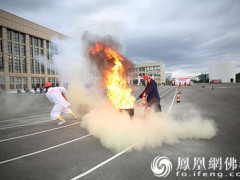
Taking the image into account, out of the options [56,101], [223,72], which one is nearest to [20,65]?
[56,101]

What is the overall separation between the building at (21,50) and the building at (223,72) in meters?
78.1

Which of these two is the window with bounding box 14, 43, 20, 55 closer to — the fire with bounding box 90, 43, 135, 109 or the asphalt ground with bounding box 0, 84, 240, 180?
the fire with bounding box 90, 43, 135, 109

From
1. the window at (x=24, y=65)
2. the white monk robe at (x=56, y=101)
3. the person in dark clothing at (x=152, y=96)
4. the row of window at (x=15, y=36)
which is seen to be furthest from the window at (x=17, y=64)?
the person in dark clothing at (x=152, y=96)

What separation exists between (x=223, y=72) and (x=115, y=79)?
91.6 meters

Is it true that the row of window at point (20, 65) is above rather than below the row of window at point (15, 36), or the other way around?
below

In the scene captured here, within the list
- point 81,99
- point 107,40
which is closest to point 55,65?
point 81,99

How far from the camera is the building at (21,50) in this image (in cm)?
3688

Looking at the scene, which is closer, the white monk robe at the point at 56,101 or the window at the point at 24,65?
the white monk robe at the point at 56,101

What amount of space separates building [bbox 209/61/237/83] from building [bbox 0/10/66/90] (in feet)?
256

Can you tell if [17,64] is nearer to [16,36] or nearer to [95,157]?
[16,36]

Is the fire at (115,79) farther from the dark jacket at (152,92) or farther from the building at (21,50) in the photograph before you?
the building at (21,50)

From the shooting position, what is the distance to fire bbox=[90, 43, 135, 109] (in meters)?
8.20

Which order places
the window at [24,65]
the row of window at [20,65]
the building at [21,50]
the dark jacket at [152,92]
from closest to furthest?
the dark jacket at [152,92]
the building at [21,50]
the row of window at [20,65]
the window at [24,65]

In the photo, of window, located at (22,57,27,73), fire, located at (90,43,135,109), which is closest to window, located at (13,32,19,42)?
window, located at (22,57,27,73)
